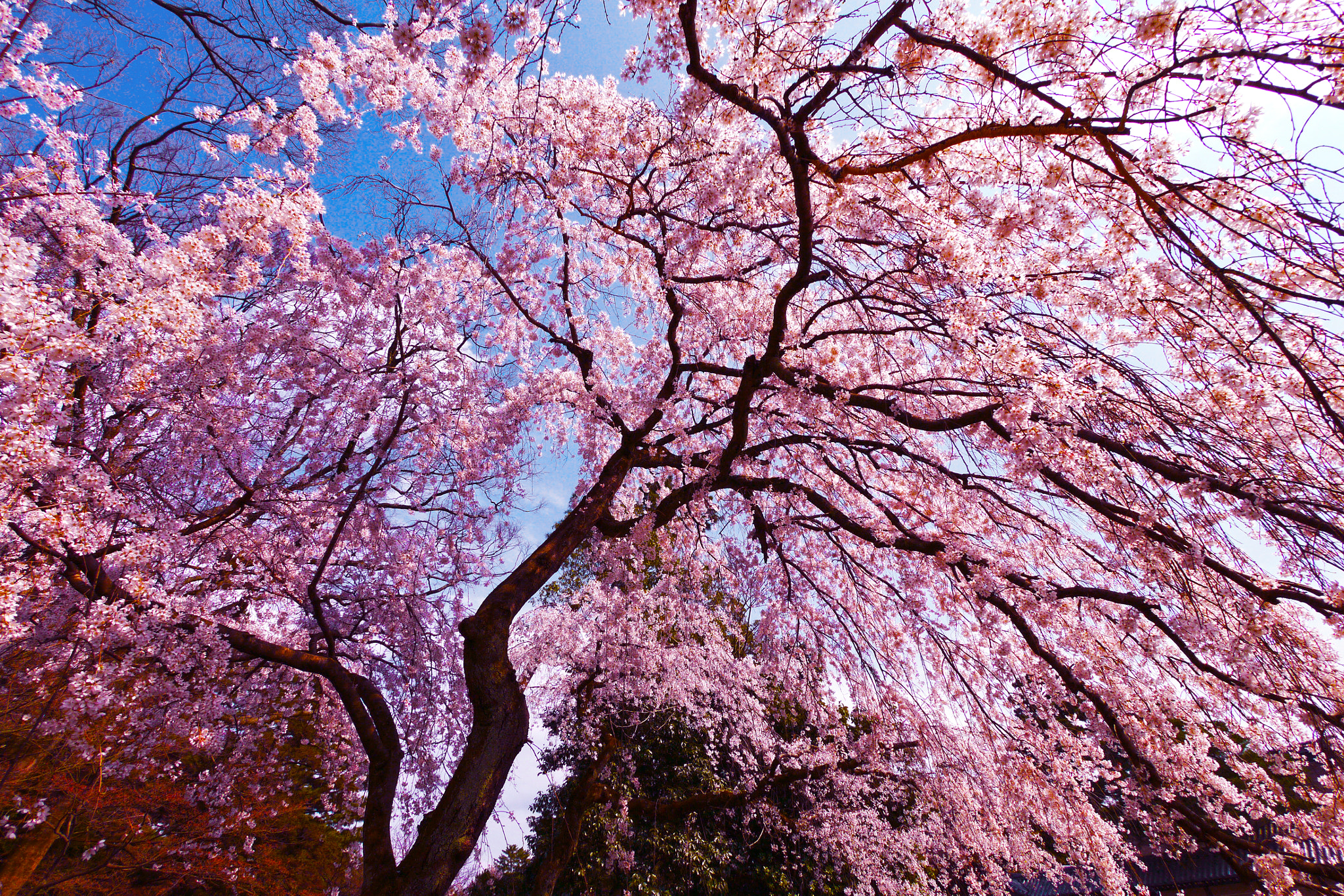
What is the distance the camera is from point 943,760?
6.40 meters

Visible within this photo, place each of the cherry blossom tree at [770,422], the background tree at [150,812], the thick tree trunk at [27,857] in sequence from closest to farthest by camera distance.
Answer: the cherry blossom tree at [770,422]
the background tree at [150,812]
the thick tree trunk at [27,857]

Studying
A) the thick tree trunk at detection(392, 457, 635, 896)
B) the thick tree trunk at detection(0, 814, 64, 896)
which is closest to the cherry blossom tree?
the thick tree trunk at detection(392, 457, 635, 896)

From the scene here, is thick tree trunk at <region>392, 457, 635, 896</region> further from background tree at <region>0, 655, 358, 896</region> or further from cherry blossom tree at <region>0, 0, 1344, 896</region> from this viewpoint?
background tree at <region>0, 655, 358, 896</region>

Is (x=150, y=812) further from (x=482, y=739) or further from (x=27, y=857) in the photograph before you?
(x=482, y=739)

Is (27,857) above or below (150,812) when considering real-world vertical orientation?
below

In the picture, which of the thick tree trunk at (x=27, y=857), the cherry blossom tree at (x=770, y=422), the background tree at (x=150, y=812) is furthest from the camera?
the thick tree trunk at (x=27, y=857)

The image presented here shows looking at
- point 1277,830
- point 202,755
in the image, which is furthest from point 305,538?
point 1277,830

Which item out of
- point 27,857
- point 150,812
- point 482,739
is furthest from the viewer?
point 150,812

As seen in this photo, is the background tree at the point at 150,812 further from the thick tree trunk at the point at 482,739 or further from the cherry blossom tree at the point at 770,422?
the thick tree trunk at the point at 482,739

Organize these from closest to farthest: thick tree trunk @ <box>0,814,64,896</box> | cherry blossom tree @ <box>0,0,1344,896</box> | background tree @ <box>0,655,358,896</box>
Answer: cherry blossom tree @ <box>0,0,1344,896</box>
background tree @ <box>0,655,358,896</box>
thick tree trunk @ <box>0,814,64,896</box>

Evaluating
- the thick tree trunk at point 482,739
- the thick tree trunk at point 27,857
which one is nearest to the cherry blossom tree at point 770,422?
the thick tree trunk at point 482,739

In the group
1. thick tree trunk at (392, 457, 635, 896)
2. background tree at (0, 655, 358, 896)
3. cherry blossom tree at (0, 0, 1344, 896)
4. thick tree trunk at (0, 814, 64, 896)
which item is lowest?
thick tree trunk at (0, 814, 64, 896)

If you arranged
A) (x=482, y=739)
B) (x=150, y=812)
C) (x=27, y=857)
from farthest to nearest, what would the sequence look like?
1. (x=150, y=812)
2. (x=27, y=857)
3. (x=482, y=739)

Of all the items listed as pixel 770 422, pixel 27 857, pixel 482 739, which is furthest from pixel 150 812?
pixel 770 422
